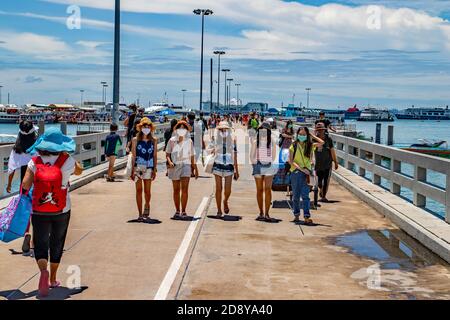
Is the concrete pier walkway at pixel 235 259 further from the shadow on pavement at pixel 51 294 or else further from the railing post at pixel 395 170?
the railing post at pixel 395 170

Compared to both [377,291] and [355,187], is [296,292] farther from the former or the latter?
[355,187]

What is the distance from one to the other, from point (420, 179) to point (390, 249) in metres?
3.36

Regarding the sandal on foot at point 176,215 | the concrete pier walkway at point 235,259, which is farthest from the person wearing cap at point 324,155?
the sandal on foot at point 176,215

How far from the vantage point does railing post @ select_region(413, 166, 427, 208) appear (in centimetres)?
1324

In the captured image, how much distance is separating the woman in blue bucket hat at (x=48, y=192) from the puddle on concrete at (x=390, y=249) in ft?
14.0

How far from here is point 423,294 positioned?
7609 mm

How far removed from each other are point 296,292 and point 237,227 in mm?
4479

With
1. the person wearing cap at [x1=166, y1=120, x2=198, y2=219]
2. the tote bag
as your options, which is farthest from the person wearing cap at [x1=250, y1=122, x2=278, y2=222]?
the tote bag

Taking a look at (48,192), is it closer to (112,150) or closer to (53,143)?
(53,143)

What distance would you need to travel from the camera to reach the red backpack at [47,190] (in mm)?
7164

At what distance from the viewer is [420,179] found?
43.6ft

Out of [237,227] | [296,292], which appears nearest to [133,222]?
[237,227]

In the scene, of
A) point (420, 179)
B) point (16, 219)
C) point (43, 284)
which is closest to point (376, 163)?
point (420, 179)

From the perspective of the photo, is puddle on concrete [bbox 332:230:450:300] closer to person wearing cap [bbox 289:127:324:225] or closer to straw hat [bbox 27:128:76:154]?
person wearing cap [bbox 289:127:324:225]
